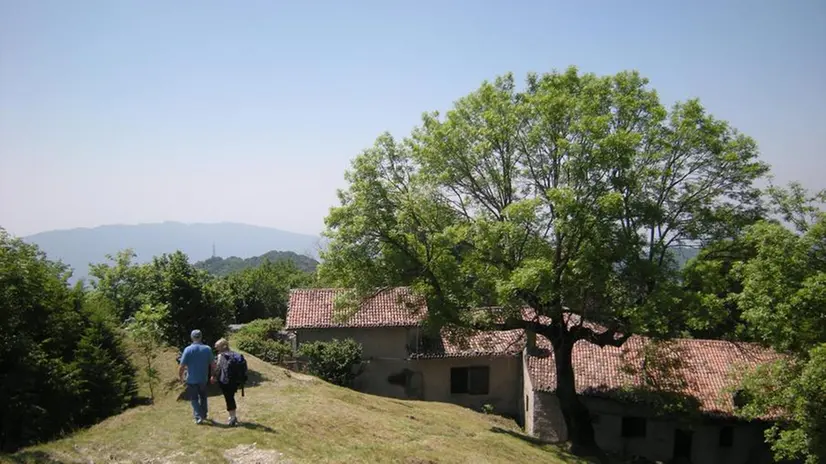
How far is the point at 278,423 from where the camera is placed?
50.4 feet

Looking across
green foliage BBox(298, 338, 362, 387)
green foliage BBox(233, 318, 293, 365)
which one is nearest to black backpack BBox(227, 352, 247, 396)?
green foliage BBox(298, 338, 362, 387)

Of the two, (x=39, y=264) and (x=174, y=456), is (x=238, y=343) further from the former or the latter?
(x=174, y=456)

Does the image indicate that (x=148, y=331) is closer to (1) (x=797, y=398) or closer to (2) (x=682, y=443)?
(1) (x=797, y=398)

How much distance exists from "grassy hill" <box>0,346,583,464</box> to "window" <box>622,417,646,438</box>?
293 inches

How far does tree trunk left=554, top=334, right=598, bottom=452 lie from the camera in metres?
22.7

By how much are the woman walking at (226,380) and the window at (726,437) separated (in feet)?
74.1

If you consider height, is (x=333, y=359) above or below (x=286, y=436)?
below

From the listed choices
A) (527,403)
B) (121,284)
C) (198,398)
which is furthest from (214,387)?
(527,403)

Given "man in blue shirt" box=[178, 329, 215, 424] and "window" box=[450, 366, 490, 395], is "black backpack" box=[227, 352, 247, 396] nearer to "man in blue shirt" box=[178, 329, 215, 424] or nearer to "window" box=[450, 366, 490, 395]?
"man in blue shirt" box=[178, 329, 215, 424]

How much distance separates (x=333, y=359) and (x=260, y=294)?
3053 cm

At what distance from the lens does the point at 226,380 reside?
14.2m

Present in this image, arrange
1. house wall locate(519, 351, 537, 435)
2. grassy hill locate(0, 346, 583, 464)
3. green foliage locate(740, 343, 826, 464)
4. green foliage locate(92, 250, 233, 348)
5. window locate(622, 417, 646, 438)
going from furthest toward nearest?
1. house wall locate(519, 351, 537, 435)
2. window locate(622, 417, 646, 438)
3. green foliage locate(92, 250, 233, 348)
4. green foliage locate(740, 343, 826, 464)
5. grassy hill locate(0, 346, 583, 464)

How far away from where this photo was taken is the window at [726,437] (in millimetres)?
26797

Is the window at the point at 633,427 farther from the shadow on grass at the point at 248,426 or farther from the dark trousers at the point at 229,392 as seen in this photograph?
the dark trousers at the point at 229,392
